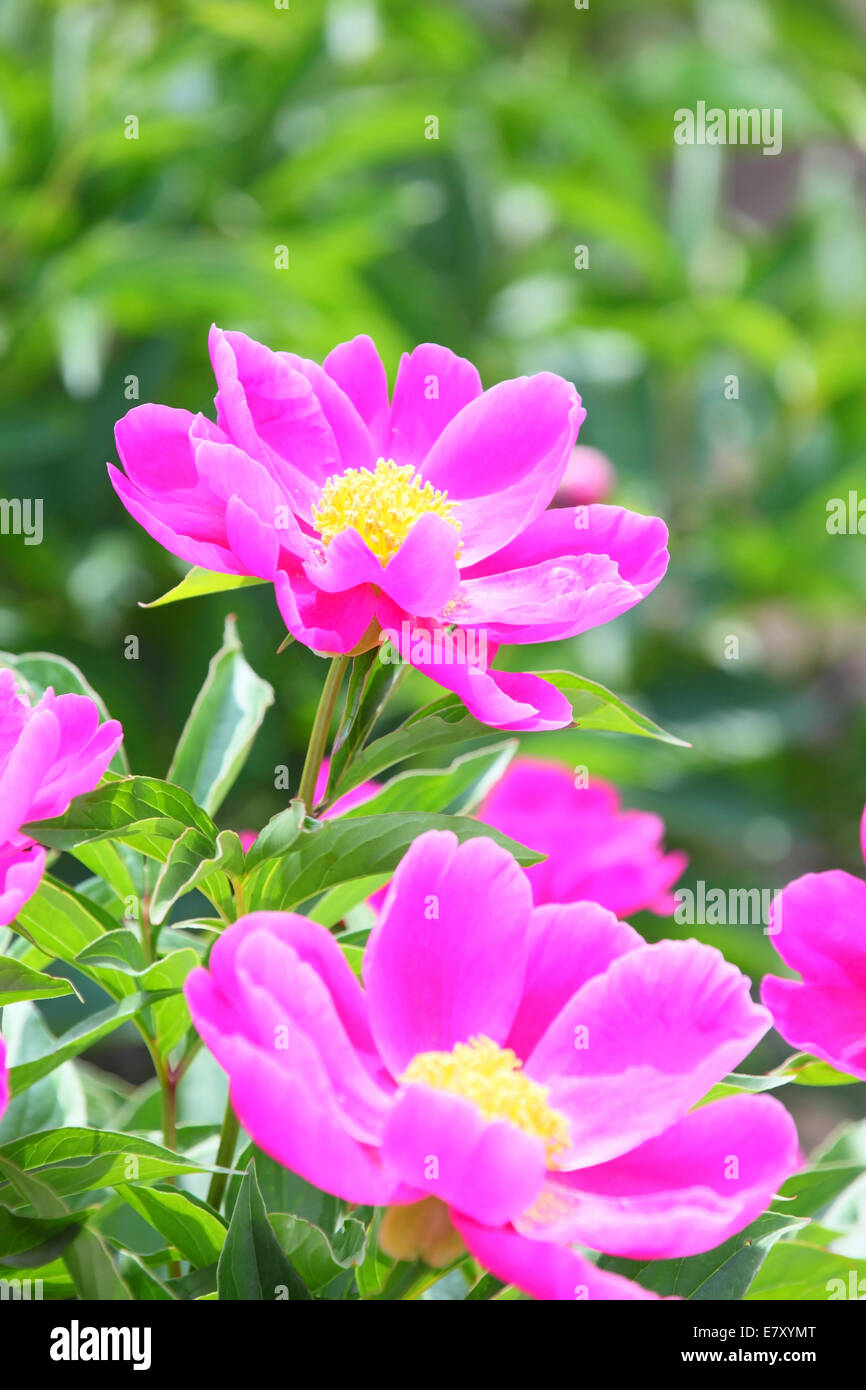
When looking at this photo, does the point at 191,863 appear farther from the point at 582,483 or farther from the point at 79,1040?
the point at 582,483

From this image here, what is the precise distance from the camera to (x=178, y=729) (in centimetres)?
140

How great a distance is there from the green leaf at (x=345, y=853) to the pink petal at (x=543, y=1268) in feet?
0.30

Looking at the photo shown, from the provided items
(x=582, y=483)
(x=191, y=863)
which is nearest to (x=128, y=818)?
(x=191, y=863)

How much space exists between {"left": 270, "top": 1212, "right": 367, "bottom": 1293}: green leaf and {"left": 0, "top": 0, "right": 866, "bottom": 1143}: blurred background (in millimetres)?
842

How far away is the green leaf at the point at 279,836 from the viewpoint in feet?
1.04

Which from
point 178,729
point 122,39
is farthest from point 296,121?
point 178,729

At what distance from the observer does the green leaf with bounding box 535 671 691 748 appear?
0.34 meters

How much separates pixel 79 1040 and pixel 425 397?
189 mm

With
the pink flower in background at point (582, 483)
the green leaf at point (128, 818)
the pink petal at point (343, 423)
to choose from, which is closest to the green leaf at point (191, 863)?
the green leaf at point (128, 818)

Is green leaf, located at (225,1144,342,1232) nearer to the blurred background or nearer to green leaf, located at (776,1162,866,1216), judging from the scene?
green leaf, located at (776,1162,866,1216)

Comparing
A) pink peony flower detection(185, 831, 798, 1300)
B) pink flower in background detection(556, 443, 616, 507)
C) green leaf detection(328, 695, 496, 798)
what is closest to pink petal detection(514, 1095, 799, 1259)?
pink peony flower detection(185, 831, 798, 1300)

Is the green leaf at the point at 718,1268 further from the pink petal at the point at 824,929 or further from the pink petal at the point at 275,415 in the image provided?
the pink petal at the point at 275,415

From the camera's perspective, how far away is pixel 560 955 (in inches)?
12.9
